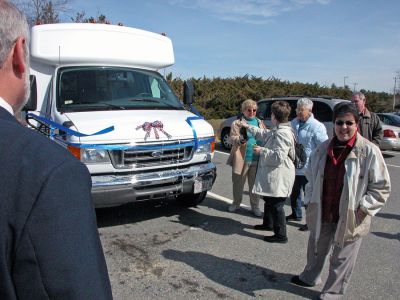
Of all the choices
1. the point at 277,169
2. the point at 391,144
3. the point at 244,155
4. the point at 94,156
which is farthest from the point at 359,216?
the point at 391,144

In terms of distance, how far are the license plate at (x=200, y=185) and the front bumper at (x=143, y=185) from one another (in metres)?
0.05

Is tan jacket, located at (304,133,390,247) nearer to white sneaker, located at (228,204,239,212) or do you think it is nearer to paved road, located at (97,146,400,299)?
paved road, located at (97,146,400,299)

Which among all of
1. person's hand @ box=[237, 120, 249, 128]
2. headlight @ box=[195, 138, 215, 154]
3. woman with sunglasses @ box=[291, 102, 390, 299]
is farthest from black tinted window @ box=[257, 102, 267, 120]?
woman with sunglasses @ box=[291, 102, 390, 299]

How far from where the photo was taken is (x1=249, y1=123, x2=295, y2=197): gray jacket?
471cm

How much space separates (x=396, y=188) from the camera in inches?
330

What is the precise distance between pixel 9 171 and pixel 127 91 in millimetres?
4910

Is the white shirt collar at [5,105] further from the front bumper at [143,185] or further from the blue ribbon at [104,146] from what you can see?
the front bumper at [143,185]

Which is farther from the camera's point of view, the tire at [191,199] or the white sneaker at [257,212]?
the tire at [191,199]

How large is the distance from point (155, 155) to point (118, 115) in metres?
0.69

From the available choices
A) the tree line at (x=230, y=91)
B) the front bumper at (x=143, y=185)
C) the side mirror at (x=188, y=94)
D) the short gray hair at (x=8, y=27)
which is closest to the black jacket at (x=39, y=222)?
the short gray hair at (x=8, y=27)

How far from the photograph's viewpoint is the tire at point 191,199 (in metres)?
6.00

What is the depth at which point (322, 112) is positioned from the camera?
10359 mm

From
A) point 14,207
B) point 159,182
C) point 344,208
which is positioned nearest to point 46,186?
point 14,207

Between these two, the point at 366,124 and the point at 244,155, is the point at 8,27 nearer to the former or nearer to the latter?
the point at 244,155
